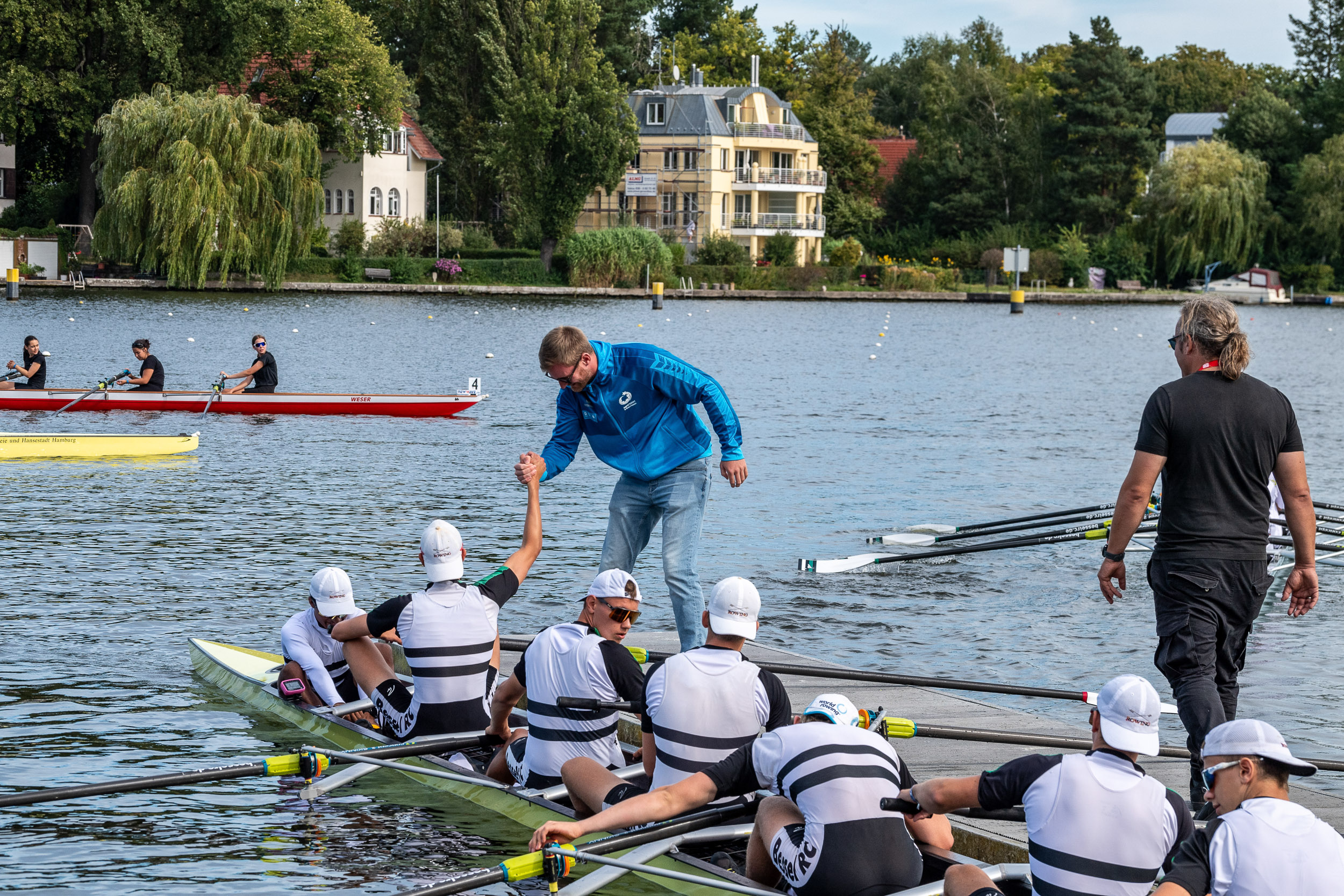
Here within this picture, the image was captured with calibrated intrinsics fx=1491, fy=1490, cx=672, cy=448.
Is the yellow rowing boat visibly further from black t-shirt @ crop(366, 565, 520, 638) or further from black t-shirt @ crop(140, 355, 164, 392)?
black t-shirt @ crop(366, 565, 520, 638)

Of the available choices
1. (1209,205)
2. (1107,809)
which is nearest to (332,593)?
(1107,809)

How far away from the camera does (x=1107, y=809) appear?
5.33m

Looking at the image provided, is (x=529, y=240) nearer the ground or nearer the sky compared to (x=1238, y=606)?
nearer the sky

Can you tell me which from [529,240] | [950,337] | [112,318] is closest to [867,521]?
[112,318]

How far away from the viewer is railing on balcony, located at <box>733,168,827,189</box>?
98500mm

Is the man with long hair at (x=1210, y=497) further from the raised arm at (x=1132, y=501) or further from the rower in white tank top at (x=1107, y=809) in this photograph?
the rower in white tank top at (x=1107, y=809)

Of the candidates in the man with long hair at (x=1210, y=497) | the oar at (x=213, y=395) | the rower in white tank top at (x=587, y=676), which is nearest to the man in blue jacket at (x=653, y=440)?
the rower in white tank top at (x=587, y=676)

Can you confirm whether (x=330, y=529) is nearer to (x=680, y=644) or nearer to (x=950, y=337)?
(x=680, y=644)

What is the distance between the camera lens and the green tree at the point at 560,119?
81500 millimetres

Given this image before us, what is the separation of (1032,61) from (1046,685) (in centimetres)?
12475

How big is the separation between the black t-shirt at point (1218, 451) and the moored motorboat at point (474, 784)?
2.12 m

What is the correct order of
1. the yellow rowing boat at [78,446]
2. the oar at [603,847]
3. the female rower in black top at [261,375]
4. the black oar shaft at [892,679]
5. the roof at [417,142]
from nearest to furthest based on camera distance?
the oar at [603,847] → the black oar shaft at [892,679] → the yellow rowing boat at [78,446] → the female rower in black top at [261,375] → the roof at [417,142]

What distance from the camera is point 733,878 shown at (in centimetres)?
663

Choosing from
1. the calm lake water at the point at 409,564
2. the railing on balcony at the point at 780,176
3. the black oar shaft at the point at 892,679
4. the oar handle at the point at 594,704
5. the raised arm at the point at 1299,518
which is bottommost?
the calm lake water at the point at 409,564
